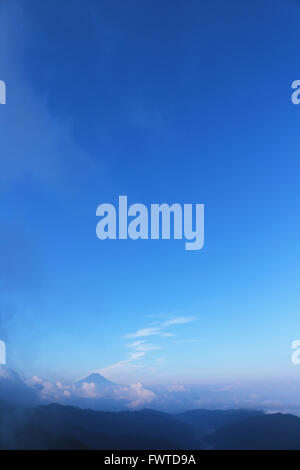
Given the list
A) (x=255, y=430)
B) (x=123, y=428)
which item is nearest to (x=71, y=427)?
(x=123, y=428)

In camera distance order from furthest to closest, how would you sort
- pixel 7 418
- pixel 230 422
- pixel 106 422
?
pixel 106 422
pixel 230 422
pixel 7 418

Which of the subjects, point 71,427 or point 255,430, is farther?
point 71,427

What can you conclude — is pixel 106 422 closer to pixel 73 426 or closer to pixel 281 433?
pixel 73 426

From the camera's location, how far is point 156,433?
15.4 metres

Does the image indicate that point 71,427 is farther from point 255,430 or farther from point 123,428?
point 255,430
